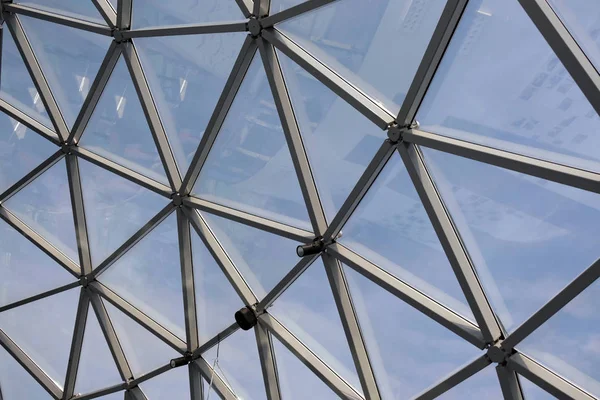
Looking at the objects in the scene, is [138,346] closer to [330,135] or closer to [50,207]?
[50,207]

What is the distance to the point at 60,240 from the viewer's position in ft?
60.4

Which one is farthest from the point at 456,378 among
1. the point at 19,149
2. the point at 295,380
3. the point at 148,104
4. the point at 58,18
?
the point at 19,149

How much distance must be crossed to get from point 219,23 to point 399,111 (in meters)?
4.87

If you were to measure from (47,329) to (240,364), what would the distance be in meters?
7.84

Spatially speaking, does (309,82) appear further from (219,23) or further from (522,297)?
(522,297)

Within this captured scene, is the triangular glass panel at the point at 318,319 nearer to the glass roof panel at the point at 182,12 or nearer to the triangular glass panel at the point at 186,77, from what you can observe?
the triangular glass panel at the point at 186,77

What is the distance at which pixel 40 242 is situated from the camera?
18.6 metres

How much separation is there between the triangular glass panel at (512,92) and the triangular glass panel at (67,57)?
969cm

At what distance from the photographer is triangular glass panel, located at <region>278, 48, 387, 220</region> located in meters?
11.0

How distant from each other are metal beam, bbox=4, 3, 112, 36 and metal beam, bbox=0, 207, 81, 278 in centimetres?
652

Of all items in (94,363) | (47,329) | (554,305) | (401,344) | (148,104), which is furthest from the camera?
(47,329)

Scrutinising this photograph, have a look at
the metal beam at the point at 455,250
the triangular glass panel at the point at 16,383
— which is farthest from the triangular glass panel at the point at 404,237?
the triangular glass panel at the point at 16,383

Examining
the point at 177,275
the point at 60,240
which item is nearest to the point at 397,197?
the point at 177,275

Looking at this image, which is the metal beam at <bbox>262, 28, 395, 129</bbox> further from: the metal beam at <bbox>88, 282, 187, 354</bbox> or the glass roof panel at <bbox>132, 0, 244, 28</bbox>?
the metal beam at <bbox>88, 282, 187, 354</bbox>
